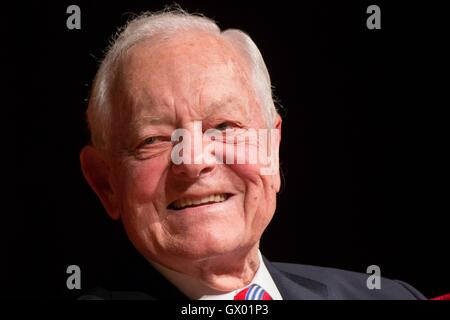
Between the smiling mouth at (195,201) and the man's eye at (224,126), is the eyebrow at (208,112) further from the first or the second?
the smiling mouth at (195,201)

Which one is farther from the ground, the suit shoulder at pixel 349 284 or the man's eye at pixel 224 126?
the man's eye at pixel 224 126

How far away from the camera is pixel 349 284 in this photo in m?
2.53

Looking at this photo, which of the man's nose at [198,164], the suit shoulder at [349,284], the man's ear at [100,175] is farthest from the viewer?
the suit shoulder at [349,284]

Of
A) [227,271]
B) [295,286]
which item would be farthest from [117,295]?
[295,286]

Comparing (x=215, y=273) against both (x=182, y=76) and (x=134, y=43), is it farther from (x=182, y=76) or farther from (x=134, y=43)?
(x=134, y=43)

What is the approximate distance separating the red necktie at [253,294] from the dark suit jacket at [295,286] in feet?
0.29

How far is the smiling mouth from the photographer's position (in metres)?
2.09

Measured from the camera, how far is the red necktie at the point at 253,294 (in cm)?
219

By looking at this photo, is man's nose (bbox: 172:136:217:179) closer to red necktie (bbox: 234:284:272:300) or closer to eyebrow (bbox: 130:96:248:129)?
eyebrow (bbox: 130:96:248:129)

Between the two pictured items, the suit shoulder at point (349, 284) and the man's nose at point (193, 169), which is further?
the suit shoulder at point (349, 284)

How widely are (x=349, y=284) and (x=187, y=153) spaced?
0.85 metres

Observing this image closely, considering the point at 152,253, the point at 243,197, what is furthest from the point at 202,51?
the point at 152,253

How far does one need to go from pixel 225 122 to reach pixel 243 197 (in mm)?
224

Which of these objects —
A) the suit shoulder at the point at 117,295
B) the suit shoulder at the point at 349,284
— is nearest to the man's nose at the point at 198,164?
the suit shoulder at the point at 117,295
